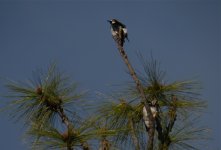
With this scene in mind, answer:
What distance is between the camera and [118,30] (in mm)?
2336

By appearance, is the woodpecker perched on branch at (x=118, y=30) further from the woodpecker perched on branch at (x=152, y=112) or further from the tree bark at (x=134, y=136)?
the tree bark at (x=134, y=136)

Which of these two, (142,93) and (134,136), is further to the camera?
(134,136)

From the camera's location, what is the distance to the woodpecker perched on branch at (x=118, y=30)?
2.30 meters

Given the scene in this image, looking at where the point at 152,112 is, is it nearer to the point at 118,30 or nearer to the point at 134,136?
the point at 134,136

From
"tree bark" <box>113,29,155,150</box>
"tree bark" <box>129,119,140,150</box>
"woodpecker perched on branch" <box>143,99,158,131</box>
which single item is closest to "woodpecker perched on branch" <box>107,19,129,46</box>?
"tree bark" <box>113,29,155,150</box>

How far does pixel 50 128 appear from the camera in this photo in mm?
2281

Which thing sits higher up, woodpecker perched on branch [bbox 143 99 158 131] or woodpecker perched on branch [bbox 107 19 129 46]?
woodpecker perched on branch [bbox 107 19 129 46]

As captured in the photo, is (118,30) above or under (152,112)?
above

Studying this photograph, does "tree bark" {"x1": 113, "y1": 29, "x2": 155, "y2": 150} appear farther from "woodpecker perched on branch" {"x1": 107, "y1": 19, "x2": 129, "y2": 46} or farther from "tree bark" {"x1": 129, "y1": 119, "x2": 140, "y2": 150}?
"tree bark" {"x1": 129, "y1": 119, "x2": 140, "y2": 150}

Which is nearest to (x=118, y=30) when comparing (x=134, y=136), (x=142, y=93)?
(x=142, y=93)

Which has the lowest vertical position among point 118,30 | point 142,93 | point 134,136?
point 134,136

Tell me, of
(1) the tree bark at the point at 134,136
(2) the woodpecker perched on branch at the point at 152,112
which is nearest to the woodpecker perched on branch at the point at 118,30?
(2) the woodpecker perched on branch at the point at 152,112

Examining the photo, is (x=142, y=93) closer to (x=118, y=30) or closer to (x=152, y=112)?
(x=152, y=112)

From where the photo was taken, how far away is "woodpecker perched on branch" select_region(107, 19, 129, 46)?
2303 mm
